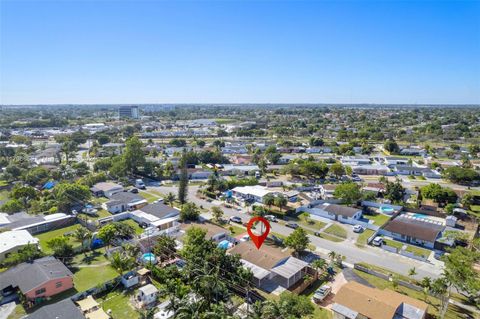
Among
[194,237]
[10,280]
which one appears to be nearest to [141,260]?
[194,237]

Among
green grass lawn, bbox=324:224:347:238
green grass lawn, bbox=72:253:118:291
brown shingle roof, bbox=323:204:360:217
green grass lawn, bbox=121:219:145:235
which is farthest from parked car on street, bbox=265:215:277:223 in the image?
green grass lawn, bbox=72:253:118:291

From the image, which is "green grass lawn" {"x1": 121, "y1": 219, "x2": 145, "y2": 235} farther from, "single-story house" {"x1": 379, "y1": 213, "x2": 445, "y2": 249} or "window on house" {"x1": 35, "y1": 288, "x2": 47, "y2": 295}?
"single-story house" {"x1": 379, "y1": 213, "x2": 445, "y2": 249}

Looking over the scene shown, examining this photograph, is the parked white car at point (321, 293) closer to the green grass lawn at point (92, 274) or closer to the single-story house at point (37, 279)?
the green grass lawn at point (92, 274)

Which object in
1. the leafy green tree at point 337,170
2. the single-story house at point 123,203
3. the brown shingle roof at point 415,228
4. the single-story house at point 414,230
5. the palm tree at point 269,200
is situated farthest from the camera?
the leafy green tree at point 337,170

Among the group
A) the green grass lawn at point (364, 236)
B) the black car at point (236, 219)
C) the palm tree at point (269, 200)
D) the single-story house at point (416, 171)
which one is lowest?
the green grass lawn at point (364, 236)

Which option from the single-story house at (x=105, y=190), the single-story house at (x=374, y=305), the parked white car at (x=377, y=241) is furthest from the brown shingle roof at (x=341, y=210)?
the single-story house at (x=105, y=190)

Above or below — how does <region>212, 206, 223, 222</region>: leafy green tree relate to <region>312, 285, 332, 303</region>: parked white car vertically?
above

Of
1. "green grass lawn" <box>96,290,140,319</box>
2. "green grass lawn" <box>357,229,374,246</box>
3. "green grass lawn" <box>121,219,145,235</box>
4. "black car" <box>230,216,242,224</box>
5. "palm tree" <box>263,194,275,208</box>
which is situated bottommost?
"green grass lawn" <box>96,290,140,319</box>

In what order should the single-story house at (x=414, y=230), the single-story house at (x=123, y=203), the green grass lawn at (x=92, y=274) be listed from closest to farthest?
the green grass lawn at (x=92, y=274)
the single-story house at (x=414, y=230)
the single-story house at (x=123, y=203)
